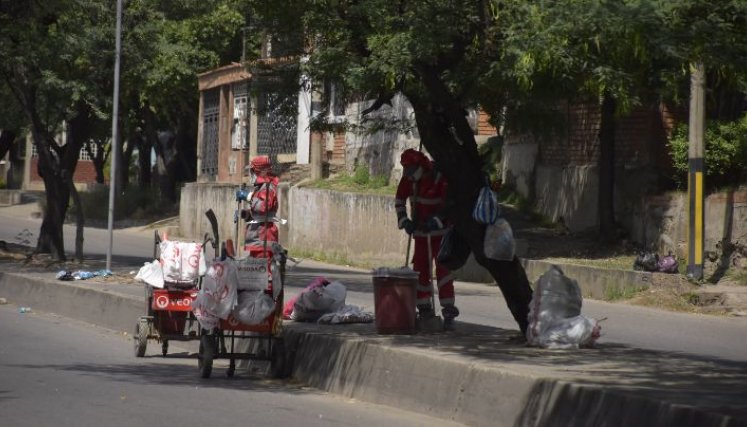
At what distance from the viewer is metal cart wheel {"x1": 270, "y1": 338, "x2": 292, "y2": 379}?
469 inches

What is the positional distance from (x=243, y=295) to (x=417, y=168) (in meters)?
2.28

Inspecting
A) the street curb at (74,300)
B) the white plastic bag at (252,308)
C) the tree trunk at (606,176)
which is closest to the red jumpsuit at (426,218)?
the white plastic bag at (252,308)

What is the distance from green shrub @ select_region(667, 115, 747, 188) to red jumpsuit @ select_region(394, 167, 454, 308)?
10.3 m

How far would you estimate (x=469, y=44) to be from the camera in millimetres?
11016

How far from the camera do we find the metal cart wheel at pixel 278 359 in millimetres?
11906

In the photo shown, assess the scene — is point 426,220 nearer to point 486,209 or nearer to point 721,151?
point 486,209

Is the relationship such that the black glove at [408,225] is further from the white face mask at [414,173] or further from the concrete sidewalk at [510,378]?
the concrete sidewalk at [510,378]

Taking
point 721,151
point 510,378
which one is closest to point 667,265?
point 721,151

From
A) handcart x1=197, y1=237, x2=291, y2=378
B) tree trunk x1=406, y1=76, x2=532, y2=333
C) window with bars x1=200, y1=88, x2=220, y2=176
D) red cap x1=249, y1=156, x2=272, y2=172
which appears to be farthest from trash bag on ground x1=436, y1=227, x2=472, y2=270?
window with bars x1=200, y1=88, x2=220, y2=176

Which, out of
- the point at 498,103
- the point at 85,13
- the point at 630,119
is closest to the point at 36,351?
the point at 498,103

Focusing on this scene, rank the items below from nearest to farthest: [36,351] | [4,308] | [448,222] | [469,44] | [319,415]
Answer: [319,415], [469,44], [448,222], [36,351], [4,308]

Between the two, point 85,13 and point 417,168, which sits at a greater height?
point 85,13

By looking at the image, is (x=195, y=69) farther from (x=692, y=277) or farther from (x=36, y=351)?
(x=36, y=351)

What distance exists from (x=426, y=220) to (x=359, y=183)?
19.9 m
